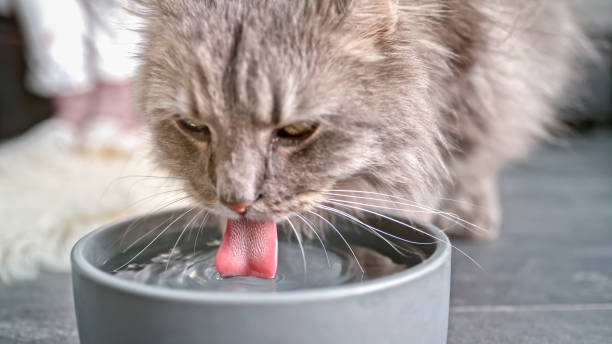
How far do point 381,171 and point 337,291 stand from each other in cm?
44

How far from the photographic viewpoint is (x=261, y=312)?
1.72 feet

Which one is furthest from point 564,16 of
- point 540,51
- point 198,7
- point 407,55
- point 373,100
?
point 198,7

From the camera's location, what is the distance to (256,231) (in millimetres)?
867

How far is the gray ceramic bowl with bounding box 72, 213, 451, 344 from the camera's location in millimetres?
525

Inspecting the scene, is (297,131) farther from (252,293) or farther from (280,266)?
(252,293)

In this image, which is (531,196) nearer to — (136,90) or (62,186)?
(136,90)

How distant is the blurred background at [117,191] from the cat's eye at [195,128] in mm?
127

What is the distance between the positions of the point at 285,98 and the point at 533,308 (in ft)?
2.01

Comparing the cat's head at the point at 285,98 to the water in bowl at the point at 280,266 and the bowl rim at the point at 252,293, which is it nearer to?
the water in bowl at the point at 280,266

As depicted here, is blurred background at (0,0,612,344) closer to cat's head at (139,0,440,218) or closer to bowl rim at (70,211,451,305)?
cat's head at (139,0,440,218)

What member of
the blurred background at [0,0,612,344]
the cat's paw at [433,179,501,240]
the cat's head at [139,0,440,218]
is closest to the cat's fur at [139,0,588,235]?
the cat's head at [139,0,440,218]

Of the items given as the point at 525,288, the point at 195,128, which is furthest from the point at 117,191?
the point at 525,288

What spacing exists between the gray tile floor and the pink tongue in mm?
332

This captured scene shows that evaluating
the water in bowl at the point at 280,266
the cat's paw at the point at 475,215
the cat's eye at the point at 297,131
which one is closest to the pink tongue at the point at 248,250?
the water in bowl at the point at 280,266
